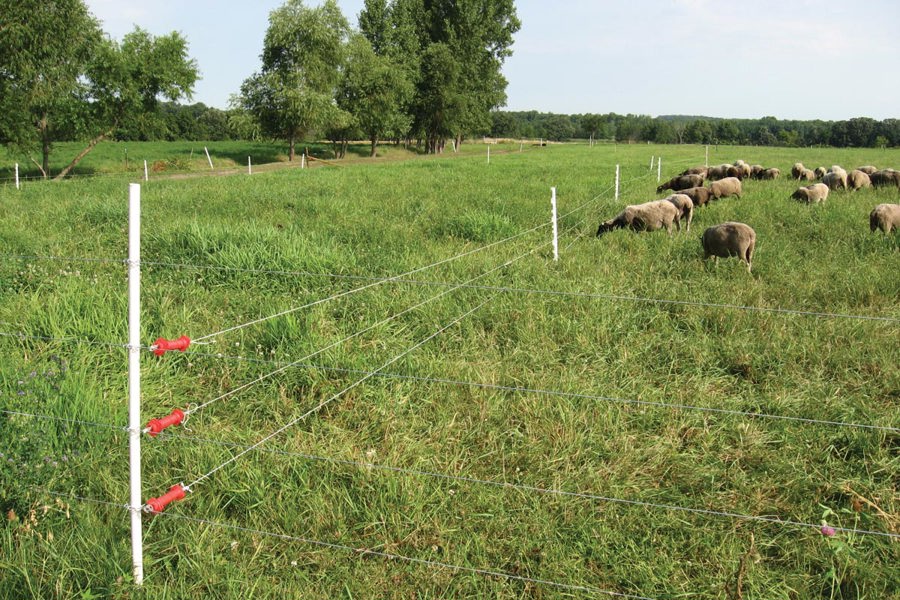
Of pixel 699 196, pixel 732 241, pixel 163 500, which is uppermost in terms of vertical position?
pixel 699 196

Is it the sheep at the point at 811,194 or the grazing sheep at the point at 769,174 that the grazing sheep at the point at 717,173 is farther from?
the sheep at the point at 811,194

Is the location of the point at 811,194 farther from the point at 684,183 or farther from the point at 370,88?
the point at 370,88

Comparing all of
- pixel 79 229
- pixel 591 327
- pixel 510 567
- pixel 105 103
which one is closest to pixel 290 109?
pixel 105 103

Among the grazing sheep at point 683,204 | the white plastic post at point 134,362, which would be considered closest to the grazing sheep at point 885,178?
the grazing sheep at point 683,204

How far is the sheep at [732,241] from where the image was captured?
6.77 meters

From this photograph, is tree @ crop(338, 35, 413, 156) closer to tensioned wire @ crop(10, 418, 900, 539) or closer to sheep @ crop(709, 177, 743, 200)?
sheep @ crop(709, 177, 743, 200)

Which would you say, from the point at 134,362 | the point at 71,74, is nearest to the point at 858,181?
the point at 134,362

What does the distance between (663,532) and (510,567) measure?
83cm

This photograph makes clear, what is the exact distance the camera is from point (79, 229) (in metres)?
8.71

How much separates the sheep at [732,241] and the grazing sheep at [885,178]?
11108 millimetres

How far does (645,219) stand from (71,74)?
24414 millimetres

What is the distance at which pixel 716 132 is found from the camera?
125562 millimetres

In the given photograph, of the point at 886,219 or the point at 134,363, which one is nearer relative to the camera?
the point at 134,363

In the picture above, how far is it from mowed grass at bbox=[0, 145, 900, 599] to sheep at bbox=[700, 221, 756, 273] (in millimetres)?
247
